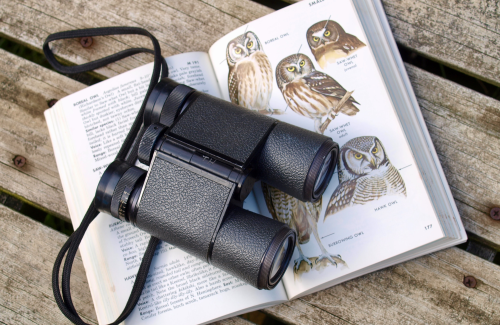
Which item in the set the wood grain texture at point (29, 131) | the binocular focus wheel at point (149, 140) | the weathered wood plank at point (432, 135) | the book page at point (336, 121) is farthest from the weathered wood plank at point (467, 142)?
the wood grain texture at point (29, 131)

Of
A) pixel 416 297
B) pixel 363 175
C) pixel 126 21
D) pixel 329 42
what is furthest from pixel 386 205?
pixel 126 21

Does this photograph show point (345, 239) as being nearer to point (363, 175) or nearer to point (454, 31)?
point (363, 175)

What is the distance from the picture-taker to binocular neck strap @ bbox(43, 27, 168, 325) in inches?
23.8

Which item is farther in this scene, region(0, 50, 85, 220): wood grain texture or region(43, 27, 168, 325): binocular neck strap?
region(0, 50, 85, 220): wood grain texture

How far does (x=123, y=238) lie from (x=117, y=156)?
14 centimetres

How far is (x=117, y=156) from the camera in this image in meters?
0.64

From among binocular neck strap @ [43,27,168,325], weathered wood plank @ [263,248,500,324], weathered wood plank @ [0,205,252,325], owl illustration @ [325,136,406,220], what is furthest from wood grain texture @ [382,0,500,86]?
weathered wood plank @ [0,205,252,325]

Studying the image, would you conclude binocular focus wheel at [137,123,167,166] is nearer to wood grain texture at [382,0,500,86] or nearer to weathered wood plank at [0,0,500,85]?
weathered wood plank at [0,0,500,85]

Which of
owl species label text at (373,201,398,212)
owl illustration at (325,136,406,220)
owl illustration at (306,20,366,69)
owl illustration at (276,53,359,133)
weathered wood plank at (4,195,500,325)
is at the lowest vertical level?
weathered wood plank at (4,195,500,325)

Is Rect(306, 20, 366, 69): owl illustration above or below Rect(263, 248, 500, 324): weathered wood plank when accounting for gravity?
above

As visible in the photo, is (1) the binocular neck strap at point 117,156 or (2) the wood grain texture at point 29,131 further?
(2) the wood grain texture at point 29,131

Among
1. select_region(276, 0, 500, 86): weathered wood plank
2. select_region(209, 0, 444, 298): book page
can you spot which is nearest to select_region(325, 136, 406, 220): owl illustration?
select_region(209, 0, 444, 298): book page

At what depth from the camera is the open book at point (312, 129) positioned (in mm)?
597

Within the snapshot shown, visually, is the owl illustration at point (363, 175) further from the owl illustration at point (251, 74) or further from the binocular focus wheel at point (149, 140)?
the binocular focus wheel at point (149, 140)
